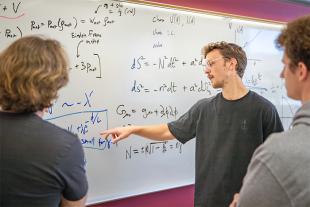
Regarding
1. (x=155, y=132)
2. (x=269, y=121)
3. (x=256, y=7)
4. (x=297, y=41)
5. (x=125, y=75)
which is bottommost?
(x=155, y=132)

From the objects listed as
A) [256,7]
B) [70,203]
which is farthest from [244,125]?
[256,7]

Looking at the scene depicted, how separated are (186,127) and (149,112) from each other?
0.26 m

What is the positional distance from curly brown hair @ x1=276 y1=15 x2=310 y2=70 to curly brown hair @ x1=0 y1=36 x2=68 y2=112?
726mm

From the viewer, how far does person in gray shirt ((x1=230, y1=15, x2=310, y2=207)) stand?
0.91m

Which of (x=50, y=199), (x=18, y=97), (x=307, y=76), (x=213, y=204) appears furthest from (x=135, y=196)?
(x=307, y=76)

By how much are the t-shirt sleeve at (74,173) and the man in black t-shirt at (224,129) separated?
0.77m

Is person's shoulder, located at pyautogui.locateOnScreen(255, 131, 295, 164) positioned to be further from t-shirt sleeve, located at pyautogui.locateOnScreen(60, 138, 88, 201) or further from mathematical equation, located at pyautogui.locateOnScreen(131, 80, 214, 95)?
mathematical equation, located at pyautogui.locateOnScreen(131, 80, 214, 95)

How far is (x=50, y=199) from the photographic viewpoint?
1.05 meters

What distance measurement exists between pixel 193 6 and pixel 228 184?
47.1 inches

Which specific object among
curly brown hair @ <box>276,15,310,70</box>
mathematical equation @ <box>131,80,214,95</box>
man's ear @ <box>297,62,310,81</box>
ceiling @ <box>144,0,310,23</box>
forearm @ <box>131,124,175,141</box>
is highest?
ceiling @ <box>144,0,310,23</box>

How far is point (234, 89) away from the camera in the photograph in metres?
1.90

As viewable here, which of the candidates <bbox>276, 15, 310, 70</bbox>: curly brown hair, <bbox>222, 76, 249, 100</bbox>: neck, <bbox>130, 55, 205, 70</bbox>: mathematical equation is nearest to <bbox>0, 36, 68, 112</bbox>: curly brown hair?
→ <bbox>276, 15, 310, 70</bbox>: curly brown hair

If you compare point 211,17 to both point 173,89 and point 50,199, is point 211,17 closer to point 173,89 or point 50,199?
point 173,89

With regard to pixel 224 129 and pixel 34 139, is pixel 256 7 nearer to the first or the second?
pixel 224 129
